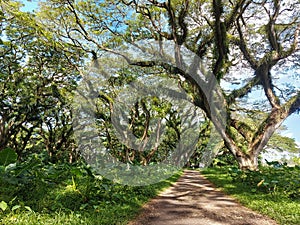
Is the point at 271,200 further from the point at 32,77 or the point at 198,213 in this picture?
the point at 32,77

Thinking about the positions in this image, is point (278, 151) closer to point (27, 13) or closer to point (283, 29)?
point (283, 29)

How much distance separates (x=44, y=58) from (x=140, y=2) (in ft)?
19.7

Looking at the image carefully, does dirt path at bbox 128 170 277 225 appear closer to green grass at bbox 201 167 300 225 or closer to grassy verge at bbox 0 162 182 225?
green grass at bbox 201 167 300 225

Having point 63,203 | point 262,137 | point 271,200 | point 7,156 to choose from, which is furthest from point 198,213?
point 262,137

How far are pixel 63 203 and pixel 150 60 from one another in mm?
8299

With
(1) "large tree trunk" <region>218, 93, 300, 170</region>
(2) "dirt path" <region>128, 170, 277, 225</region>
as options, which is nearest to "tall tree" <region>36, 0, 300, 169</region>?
(1) "large tree trunk" <region>218, 93, 300, 170</region>

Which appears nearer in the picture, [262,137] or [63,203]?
[63,203]

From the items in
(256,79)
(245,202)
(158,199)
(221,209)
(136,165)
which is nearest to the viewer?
(221,209)

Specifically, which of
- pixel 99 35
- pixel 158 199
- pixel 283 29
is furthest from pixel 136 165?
pixel 283 29

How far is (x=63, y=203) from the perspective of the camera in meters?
4.27

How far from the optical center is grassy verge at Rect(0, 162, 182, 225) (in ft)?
11.5

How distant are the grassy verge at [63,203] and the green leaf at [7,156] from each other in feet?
1.18

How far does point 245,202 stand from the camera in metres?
5.34

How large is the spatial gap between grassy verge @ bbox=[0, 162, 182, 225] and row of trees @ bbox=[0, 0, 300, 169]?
486 centimetres
